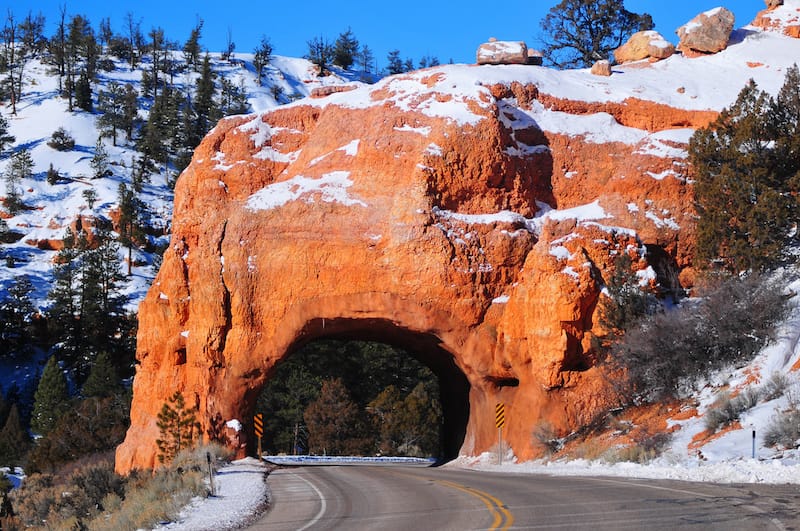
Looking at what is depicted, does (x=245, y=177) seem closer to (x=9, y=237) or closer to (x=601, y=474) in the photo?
(x=601, y=474)

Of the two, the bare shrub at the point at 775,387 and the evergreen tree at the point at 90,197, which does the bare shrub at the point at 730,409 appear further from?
the evergreen tree at the point at 90,197

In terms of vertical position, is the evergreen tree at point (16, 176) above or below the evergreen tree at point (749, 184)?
above

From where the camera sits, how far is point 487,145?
2961cm

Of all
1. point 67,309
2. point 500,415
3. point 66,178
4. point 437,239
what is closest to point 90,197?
point 66,178

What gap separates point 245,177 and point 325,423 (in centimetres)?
2526

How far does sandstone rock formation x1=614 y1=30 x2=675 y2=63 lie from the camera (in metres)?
36.7

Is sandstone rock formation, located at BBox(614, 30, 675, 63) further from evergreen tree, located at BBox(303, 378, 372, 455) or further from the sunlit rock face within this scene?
evergreen tree, located at BBox(303, 378, 372, 455)

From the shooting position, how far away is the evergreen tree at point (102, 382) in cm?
5678

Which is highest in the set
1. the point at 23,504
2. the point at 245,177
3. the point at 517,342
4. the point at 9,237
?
the point at 9,237

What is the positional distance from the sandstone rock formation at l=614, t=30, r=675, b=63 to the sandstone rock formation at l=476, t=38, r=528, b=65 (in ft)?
16.7

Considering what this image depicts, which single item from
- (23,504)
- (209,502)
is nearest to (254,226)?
(23,504)

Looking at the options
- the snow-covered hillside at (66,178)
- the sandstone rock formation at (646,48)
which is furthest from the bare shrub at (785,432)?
the snow-covered hillside at (66,178)

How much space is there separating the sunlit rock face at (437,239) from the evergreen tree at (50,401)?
27.1m

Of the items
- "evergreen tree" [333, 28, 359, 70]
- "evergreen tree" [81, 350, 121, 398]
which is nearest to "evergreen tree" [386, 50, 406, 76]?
"evergreen tree" [333, 28, 359, 70]
